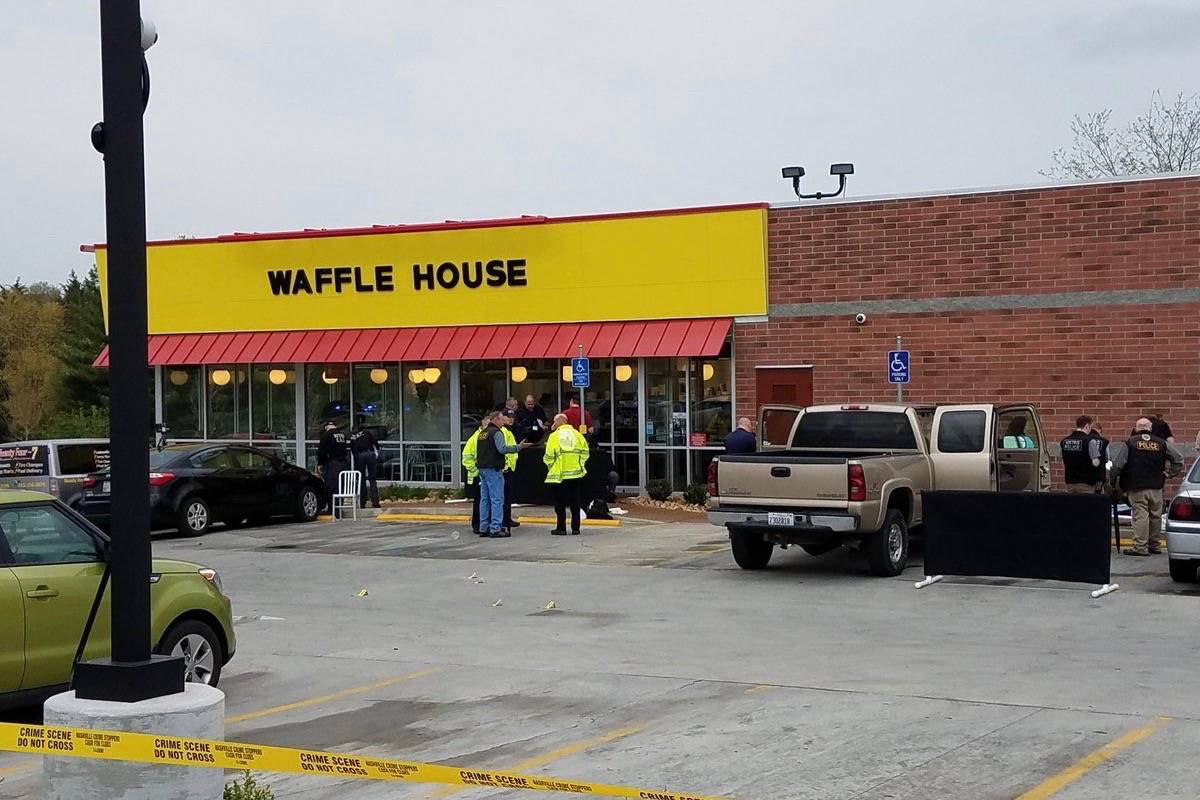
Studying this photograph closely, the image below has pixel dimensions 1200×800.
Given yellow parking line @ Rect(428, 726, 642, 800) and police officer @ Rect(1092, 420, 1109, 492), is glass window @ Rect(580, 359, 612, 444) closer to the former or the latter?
police officer @ Rect(1092, 420, 1109, 492)

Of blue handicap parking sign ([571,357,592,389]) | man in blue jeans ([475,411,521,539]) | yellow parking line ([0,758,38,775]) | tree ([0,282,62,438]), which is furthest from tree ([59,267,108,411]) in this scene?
yellow parking line ([0,758,38,775])

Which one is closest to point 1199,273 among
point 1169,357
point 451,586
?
point 1169,357

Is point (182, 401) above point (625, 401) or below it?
above

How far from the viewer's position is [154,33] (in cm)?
601

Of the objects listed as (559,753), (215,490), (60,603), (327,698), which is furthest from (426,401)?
(559,753)

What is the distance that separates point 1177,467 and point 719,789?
45.3 ft

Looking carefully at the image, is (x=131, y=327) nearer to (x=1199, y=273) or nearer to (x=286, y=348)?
(x=1199, y=273)

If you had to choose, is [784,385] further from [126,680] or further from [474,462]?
[126,680]

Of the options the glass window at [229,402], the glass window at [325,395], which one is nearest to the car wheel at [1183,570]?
the glass window at [325,395]

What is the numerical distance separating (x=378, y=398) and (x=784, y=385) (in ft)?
30.6

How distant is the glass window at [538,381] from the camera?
29.7m

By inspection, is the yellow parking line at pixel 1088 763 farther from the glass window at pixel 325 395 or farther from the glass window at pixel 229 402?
the glass window at pixel 229 402

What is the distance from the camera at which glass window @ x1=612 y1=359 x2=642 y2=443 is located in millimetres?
28594

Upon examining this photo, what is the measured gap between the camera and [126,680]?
557 centimetres
